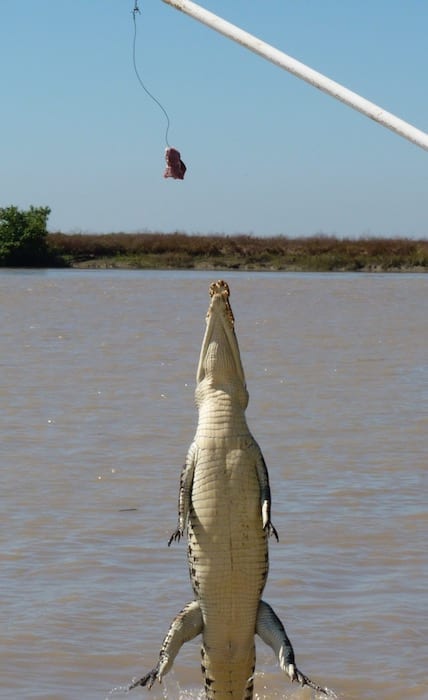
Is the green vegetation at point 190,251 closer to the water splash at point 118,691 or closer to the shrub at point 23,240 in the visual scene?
the shrub at point 23,240

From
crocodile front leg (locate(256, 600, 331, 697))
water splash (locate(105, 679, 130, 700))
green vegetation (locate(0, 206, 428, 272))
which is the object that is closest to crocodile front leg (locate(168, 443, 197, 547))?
crocodile front leg (locate(256, 600, 331, 697))

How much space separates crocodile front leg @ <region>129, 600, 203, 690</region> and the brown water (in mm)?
993

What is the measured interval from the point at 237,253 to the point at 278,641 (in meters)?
56.3

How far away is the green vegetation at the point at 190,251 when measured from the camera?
193ft

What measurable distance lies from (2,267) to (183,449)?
5282 centimetres

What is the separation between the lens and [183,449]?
1050 cm

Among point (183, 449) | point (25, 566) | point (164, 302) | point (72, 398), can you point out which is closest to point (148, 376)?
point (72, 398)

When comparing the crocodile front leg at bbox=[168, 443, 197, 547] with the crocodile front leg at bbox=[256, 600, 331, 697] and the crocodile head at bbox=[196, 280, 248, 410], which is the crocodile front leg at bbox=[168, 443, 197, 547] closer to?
the crocodile head at bbox=[196, 280, 248, 410]

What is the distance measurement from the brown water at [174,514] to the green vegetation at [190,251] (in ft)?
132

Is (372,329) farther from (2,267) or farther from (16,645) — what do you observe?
(2,267)

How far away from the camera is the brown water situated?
19.8ft

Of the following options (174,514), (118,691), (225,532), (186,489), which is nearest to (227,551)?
(225,532)

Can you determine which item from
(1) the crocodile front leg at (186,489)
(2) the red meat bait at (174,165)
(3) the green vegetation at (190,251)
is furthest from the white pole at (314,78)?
(3) the green vegetation at (190,251)

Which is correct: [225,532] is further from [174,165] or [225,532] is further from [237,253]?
[237,253]
